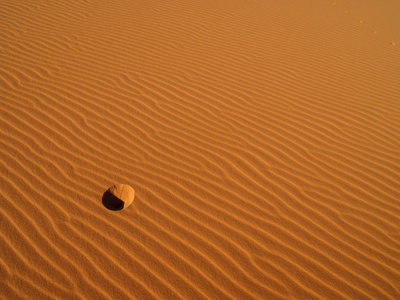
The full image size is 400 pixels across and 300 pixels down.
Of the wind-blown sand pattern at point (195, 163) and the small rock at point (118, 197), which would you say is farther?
the small rock at point (118, 197)

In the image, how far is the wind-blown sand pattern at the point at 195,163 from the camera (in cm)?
245

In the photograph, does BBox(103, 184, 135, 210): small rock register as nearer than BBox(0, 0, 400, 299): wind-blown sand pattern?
No

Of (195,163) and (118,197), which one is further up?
(195,163)

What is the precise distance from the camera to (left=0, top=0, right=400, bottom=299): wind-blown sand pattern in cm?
245

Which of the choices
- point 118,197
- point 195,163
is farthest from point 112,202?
point 195,163

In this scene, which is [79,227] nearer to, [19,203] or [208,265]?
[19,203]

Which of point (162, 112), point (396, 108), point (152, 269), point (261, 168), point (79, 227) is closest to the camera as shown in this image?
point (152, 269)

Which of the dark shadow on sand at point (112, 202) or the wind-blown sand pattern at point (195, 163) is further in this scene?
the dark shadow on sand at point (112, 202)

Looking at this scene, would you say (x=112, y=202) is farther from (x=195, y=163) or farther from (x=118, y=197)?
(x=195, y=163)

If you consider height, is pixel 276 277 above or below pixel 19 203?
above

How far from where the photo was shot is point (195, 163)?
10.6ft

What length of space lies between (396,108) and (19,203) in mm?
4907

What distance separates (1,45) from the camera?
4.92 metres

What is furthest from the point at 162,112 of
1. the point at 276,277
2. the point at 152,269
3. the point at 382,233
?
the point at 382,233
